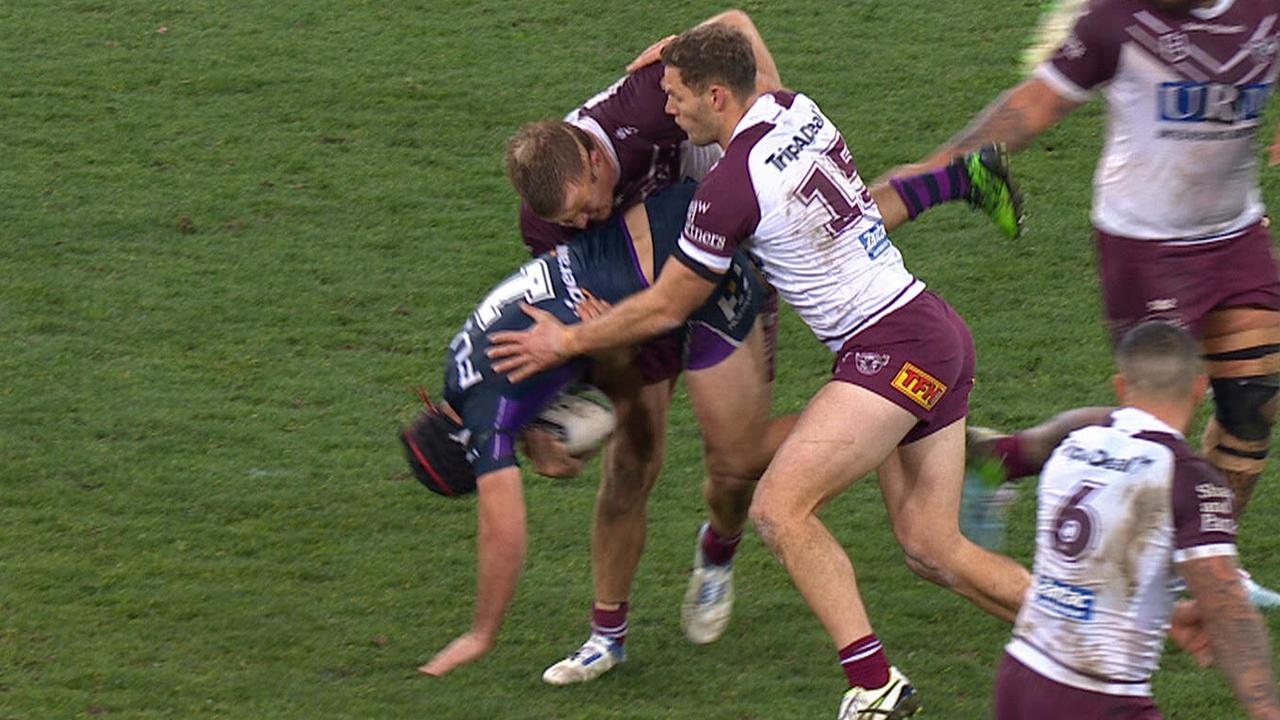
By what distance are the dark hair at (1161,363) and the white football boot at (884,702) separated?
4.21 feet

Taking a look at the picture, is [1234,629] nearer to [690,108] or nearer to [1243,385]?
[1243,385]

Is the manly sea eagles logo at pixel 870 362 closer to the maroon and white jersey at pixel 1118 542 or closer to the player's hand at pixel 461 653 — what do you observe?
the maroon and white jersey at pixel 1118 542

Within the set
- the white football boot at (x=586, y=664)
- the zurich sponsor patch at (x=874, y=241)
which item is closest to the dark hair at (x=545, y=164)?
the zurich sponsor patch at (x=874, y=241)

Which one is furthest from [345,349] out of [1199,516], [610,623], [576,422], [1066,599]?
[1199,516]

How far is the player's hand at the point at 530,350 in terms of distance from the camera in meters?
5.22

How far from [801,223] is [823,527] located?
2.55ft

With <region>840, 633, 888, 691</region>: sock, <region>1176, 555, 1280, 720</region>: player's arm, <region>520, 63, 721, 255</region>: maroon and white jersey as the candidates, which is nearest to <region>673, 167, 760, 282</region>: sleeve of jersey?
<region>520, 63, 721, 255</region>: maroon and white jersey

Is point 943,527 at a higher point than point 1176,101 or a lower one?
lower

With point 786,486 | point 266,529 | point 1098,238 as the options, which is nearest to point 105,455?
point 266,529

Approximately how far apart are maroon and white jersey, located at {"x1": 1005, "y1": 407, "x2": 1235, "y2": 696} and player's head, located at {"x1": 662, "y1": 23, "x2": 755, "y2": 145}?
1.53 metres

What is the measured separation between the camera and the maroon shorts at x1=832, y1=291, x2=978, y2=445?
5.09 meters

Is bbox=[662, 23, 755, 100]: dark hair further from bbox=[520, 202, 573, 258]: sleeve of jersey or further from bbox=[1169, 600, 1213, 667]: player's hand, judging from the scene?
bbox=[1169, 600, 1213, 667]: player's hand

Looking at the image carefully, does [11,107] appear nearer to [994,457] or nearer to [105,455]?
[105,455]

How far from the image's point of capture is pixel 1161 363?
3.96 m
